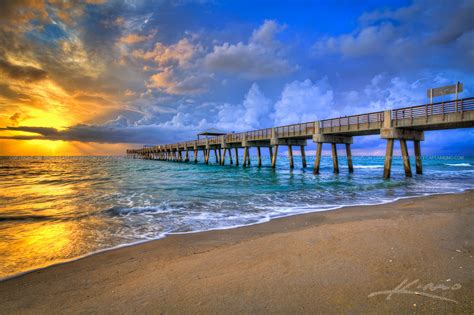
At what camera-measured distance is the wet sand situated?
2.57m

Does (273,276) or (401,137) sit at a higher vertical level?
(401,137)

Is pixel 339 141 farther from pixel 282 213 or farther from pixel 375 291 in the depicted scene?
pixel 375 291

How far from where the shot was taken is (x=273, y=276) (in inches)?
126

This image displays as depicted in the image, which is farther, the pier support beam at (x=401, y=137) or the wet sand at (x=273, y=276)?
the pier support beam at (x=401, y=137)

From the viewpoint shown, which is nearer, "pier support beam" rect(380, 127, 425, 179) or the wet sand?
the wet sand

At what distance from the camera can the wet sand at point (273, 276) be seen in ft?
8.42

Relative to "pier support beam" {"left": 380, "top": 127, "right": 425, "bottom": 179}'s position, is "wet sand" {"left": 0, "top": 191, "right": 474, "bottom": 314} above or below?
below

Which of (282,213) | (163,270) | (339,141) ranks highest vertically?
(339,141)

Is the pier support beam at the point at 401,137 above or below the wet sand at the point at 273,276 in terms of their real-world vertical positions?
above

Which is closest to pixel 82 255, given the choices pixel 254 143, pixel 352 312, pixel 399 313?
pixel 352 312

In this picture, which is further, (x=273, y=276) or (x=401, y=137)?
(x=401, y=137)

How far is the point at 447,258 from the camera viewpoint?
3541mm

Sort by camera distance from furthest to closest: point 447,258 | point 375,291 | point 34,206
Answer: point 34,206, point 447,258, point 375,291

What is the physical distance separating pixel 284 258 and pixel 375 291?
1.39 metres
